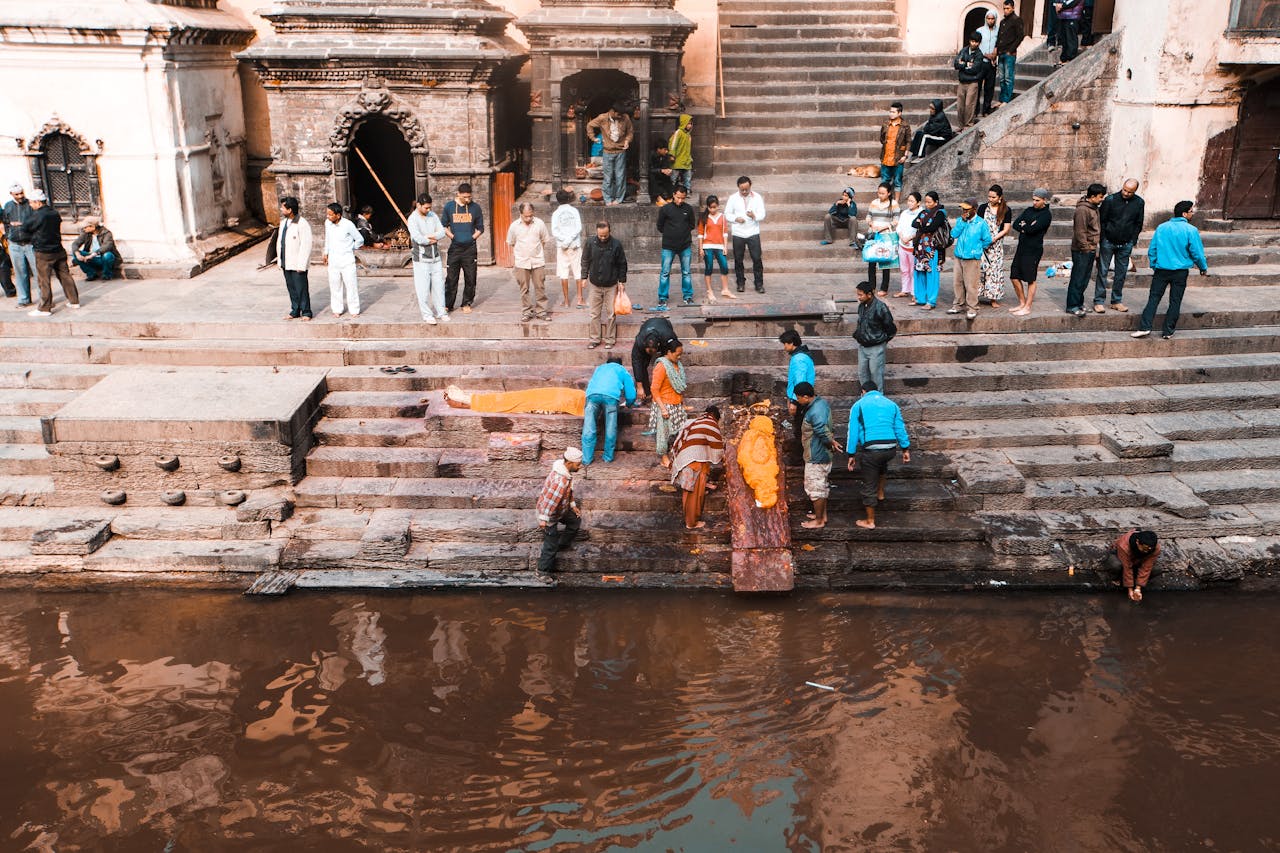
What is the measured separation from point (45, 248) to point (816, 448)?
940 cm

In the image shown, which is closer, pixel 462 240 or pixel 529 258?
pixel 529 258

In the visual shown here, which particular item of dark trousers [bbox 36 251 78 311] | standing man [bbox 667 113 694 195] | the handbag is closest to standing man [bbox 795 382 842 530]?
the handbag

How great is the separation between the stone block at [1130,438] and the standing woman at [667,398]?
4288 millimetres

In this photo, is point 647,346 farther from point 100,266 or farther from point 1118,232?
point 100,266

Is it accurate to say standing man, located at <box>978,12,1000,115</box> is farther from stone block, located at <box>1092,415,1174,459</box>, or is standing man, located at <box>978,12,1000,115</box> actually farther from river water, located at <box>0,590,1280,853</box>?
river water, located at <box>0,590,1280,853</box>

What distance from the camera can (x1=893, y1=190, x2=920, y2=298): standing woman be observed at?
44.3 feet

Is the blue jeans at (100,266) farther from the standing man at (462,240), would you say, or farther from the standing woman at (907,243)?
the standing woman at (907,243)

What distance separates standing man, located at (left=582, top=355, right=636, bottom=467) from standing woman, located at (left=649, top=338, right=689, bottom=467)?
29 centimetres

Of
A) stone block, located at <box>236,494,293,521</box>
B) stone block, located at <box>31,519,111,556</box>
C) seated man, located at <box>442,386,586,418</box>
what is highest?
seated man, located at <box>442,386,586,418</box>

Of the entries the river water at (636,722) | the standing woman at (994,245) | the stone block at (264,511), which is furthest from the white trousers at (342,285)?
the standing woman at (994,245)

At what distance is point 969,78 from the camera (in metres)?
17.0

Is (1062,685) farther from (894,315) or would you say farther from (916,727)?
(894,315)

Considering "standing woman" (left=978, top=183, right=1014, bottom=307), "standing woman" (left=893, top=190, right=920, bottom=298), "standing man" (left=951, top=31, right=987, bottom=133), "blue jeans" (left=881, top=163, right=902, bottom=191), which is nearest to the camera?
"standing woman" (left=978, top=183, right=1014, bottom=307)

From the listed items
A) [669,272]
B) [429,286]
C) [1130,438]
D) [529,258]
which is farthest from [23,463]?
[1130,438]
